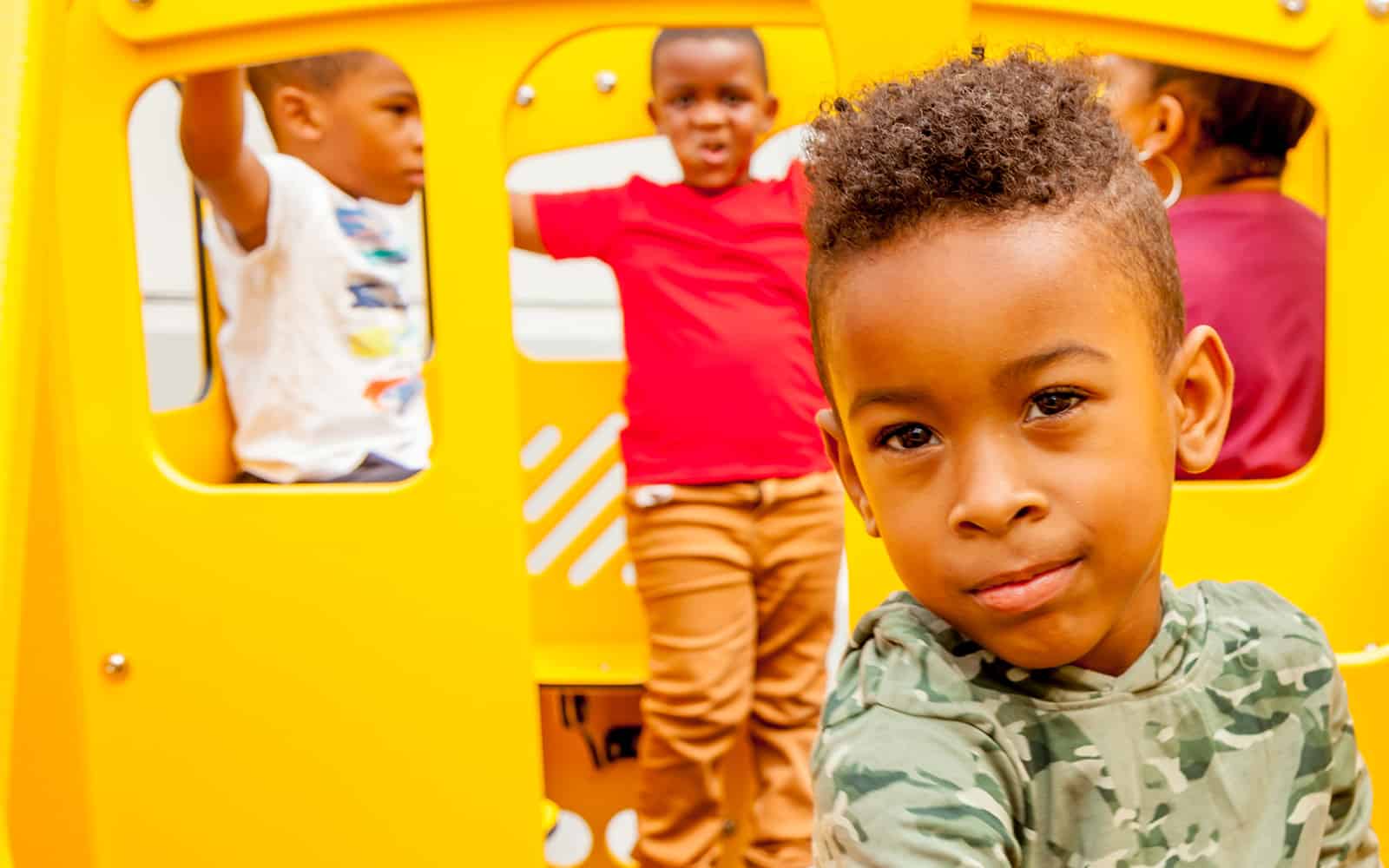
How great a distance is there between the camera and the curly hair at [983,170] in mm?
656

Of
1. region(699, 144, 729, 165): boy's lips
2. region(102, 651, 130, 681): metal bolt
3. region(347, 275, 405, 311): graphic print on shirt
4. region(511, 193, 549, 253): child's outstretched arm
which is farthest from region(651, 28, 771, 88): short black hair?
region(102, 651, 130, 681): metal bolt

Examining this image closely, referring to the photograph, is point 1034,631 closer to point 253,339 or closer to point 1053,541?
point 1053,541

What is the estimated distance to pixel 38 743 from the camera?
1.36 metres

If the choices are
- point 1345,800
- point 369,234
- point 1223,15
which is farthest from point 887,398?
point 369,234

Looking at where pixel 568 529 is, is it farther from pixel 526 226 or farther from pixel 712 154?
pixel 712 154

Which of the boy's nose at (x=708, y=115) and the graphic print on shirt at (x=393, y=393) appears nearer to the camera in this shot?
the graphic print on shirt at (x=393, y=393)

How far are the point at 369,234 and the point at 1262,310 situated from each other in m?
1.01

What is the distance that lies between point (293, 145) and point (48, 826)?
2.82ft

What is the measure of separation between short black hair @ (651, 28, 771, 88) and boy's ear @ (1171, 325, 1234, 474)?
4.20 feet

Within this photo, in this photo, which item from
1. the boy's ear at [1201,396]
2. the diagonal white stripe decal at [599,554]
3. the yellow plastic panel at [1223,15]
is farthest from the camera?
the diagonal white stripe decal at [599,554]

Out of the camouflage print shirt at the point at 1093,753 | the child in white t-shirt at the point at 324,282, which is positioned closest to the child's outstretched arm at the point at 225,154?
the child in white t-shirt at the point at 324,282

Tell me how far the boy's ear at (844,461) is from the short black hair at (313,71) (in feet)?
3.73

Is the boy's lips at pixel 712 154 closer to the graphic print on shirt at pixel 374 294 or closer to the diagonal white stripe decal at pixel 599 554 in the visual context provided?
the graphic print on shirt at pixel 374 294

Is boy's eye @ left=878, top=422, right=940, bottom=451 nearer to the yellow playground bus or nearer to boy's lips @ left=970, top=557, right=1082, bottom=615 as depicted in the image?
boy's lips @ left=970, top=557, right=1082, bottom=615
